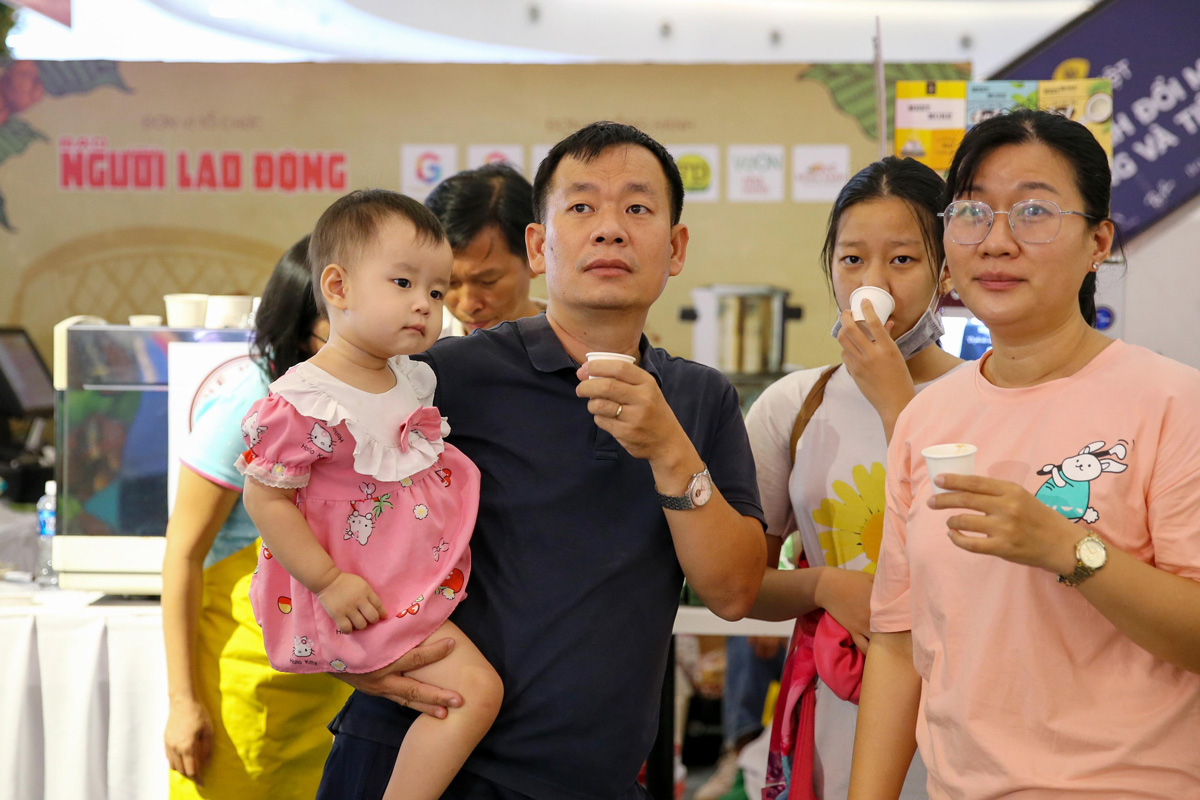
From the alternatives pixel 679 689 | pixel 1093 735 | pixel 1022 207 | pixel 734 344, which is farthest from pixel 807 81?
pixel 1093 735

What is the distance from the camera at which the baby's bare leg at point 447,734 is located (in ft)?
4.25

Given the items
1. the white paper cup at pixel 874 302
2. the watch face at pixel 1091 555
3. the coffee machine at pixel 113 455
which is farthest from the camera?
the coffee machine at pixel 113 455

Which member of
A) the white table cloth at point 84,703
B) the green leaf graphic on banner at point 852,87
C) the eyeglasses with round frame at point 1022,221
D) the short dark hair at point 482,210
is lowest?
the white table cloth at point 84,703

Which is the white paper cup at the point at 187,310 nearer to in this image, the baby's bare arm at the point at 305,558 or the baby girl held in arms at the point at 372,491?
the baby girl held in arms at the point at 372,491

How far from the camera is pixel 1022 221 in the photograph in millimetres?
1230

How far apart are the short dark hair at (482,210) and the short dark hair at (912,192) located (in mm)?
859

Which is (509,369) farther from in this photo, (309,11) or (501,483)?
(309,11)

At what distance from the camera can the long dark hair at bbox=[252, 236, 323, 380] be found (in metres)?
1.98

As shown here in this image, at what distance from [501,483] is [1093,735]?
0.82 meters

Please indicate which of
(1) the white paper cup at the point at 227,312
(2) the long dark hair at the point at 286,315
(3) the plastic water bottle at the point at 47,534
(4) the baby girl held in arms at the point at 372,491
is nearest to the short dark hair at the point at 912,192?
(4) the baby girl held in arms at the point at 372,491

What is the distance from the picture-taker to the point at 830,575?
1599 millimetres

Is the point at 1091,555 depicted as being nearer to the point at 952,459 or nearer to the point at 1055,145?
the point at 952,459

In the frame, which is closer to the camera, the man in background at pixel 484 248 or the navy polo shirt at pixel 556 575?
the navy polo shirt at pixel 556 575

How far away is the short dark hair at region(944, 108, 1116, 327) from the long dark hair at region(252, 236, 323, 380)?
129 centimetres
